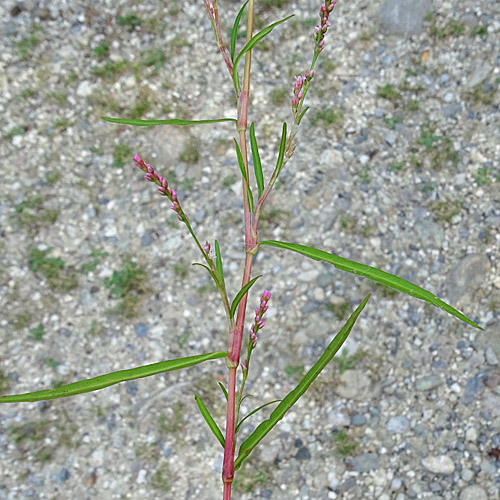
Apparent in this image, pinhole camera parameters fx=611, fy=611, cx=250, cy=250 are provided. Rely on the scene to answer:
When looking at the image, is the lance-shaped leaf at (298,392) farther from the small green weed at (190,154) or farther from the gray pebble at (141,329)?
the small green weed at (190,154)

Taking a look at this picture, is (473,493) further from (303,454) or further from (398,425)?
(303,454)

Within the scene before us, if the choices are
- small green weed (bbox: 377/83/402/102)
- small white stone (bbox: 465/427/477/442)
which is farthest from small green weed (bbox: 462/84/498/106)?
small white stone (bbox: 465/427/477/442)

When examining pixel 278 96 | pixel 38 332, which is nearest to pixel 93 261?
pixel 38 332

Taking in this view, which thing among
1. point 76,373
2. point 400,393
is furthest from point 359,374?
point 76,373

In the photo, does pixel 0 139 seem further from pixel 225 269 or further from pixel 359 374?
pixel 359 374

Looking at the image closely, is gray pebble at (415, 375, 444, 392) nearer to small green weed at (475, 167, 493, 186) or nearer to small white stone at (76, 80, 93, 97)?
small green weed at (475, 167, 493, 186)

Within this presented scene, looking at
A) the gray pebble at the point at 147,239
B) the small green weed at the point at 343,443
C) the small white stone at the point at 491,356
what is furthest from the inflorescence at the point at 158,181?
the gray pebble at the point at 147,239

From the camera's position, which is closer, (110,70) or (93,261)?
(93,261)

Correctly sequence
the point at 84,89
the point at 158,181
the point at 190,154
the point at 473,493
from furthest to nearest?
the point at 84,89 < the point at 190,154 < the point at 473,493 < the point at 158,181

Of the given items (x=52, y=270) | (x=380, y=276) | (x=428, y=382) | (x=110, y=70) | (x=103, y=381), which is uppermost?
(x=110, y=70)
